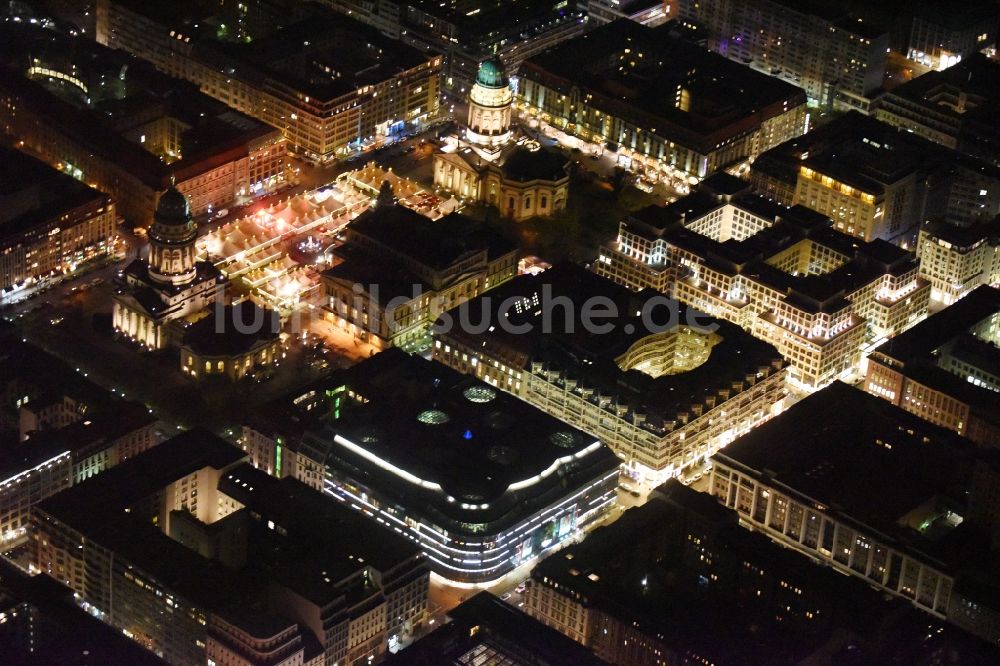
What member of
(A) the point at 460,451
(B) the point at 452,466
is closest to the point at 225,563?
(B) the point at 452,466

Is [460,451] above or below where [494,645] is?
above

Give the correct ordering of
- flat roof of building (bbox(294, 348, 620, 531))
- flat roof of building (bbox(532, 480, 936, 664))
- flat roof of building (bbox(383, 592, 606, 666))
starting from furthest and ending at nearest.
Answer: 1. flat roof of building (bbox(294, 348, 620, 531))
2. flat roof of building (bbox(532, 480, 936, 664))
3. flat roof of building (bbox(383, 592, 606, 666))

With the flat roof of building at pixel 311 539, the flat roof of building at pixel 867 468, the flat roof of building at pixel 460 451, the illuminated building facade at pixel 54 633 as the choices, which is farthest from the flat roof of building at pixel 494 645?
the flat roof of building at pixel 867 468

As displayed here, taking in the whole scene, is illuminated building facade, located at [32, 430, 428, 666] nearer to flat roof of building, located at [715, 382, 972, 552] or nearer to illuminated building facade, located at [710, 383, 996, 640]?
illuminated building facade, located at [710, 383, 996, 640]

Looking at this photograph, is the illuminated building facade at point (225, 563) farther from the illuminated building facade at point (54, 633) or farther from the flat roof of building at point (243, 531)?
the illuminated building facade at point (54, 633)

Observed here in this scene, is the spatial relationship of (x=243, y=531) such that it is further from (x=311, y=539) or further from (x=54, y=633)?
(x=54, y=633)

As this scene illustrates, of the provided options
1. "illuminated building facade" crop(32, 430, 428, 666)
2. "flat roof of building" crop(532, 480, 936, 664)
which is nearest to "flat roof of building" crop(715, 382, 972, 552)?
"flat roof of building" crop(532, 480, 936, 664)
